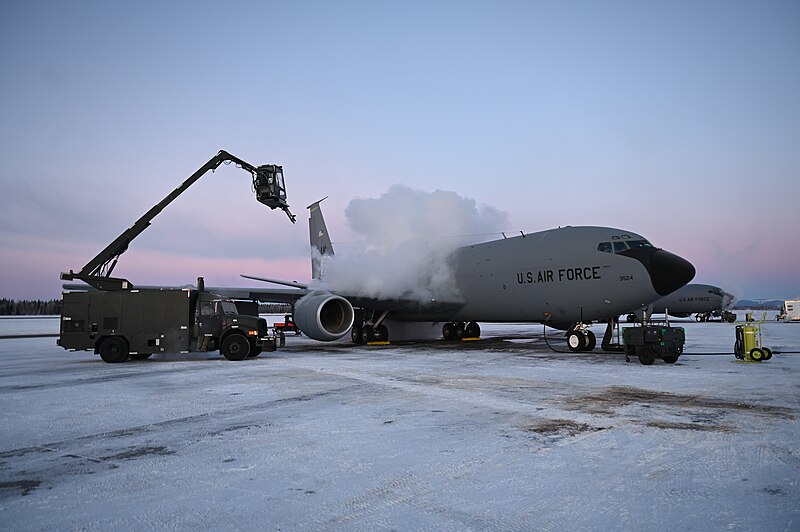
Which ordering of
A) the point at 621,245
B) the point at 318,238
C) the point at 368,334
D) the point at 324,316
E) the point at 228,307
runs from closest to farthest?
the point at 621,245
the point at 228,307
the point at 324,316
the point at 368,334
the point at 318,238

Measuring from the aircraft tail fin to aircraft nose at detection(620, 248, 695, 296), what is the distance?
1522 centimetres

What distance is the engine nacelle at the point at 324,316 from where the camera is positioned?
16.3 m

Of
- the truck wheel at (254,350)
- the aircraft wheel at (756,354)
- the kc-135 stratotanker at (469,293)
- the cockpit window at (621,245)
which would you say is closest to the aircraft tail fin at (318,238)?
the kc-135 stratotanker at (469,293)

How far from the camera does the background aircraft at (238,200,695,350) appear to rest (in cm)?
1387

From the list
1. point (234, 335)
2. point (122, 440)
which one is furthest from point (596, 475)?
point (234, 335)

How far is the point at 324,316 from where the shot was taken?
57.4 ft

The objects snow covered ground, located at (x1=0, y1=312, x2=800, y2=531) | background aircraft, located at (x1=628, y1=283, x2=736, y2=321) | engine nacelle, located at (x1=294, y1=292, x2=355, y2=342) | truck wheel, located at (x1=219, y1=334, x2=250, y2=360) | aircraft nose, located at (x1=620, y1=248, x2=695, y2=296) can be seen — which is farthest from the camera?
background aircraft, located at (x1=628, y1=283, x2=736, y2=321)

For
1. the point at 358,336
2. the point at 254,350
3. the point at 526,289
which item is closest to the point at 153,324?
the point at 254,350

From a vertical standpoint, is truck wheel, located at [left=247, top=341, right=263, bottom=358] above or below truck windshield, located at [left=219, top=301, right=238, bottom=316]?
below

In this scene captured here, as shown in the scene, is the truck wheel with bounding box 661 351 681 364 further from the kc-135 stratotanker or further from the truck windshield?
the truck windshield

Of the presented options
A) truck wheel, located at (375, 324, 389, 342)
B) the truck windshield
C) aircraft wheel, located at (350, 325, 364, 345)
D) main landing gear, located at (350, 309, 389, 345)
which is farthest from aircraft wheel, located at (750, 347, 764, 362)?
the truck windshield

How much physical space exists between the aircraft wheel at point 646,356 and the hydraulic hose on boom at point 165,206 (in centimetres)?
1281

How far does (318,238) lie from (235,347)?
11863 mm

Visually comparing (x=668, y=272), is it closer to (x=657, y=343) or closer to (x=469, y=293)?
(x=657, y=343)
